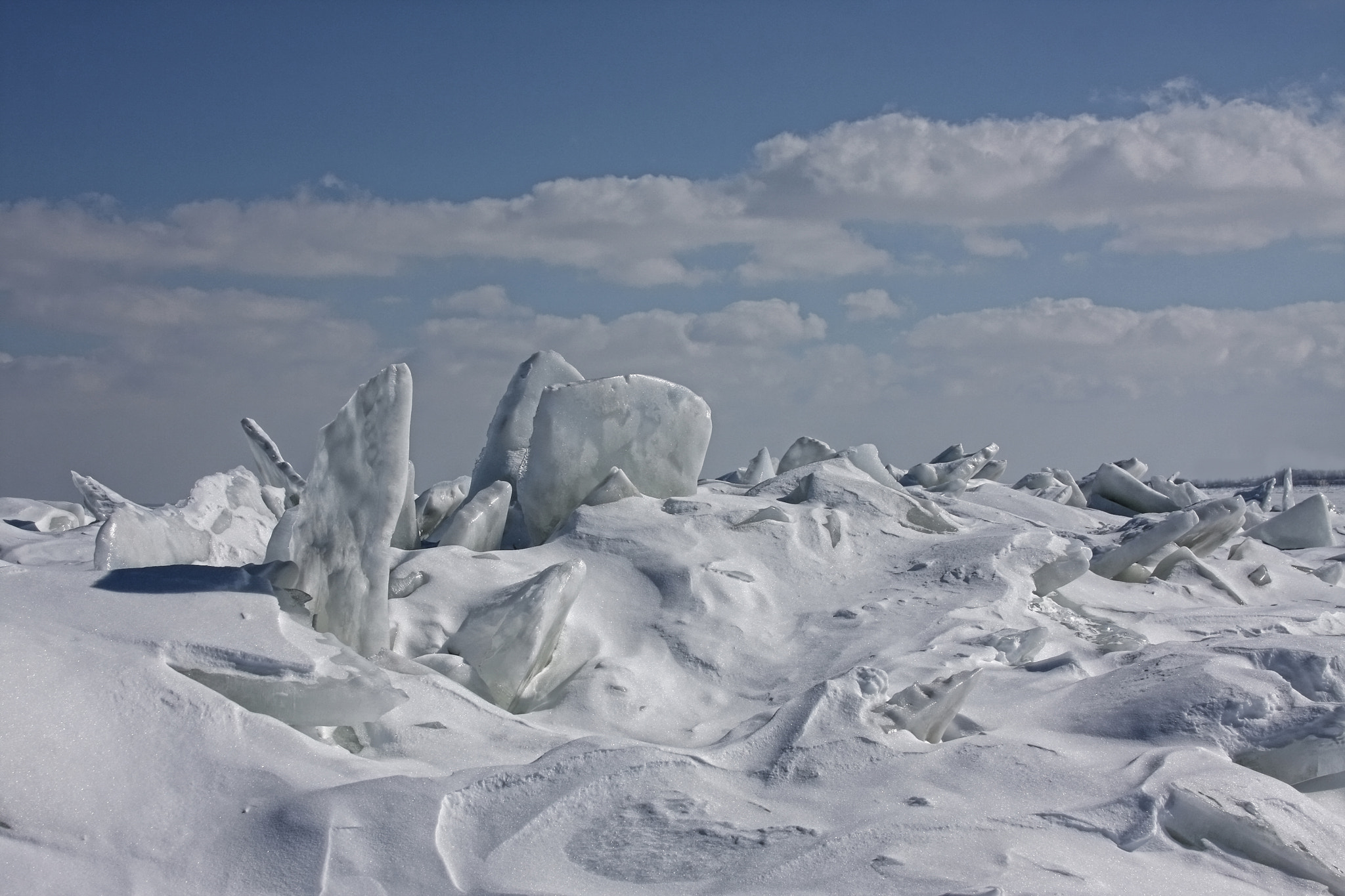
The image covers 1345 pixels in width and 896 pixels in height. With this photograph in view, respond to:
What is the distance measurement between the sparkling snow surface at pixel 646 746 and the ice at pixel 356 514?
0.12 meters

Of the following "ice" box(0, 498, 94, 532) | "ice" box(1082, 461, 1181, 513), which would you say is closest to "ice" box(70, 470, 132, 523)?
"ice" box(0, 498, 94, 532)

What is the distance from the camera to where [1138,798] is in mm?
2055

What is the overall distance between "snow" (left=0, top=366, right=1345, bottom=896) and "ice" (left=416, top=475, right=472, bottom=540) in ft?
1.69

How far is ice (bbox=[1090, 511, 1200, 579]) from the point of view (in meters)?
4.07

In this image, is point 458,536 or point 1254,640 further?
point 458,536

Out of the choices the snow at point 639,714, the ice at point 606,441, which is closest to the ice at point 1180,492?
the snow at point 639,714

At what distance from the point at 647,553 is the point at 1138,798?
1.78 meters

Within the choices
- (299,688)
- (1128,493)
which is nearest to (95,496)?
(299,688)

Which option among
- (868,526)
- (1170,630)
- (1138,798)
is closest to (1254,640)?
(1170,630)

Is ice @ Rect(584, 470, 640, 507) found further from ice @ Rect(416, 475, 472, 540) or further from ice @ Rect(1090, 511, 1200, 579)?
ice @ Rect(1090, 511, 1200, 579)

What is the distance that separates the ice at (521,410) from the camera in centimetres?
456

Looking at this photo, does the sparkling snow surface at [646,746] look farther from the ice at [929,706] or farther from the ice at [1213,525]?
the ice at [1213,525]

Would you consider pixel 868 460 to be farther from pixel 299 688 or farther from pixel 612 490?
pixel 299 688

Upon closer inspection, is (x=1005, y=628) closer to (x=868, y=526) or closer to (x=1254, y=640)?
(x=1254, y=640)
